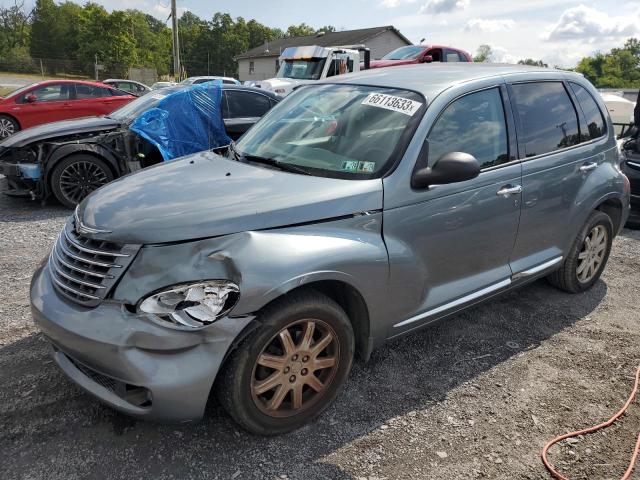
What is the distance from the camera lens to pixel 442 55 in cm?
1553

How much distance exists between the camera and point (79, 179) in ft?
22.1

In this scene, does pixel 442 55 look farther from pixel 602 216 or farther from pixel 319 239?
pixel 319 239

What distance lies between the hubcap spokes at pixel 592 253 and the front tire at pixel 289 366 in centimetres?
269

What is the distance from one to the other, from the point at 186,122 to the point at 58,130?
168 centimetres

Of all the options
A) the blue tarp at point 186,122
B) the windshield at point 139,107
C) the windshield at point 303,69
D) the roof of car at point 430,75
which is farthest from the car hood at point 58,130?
the windshield at point 303,69

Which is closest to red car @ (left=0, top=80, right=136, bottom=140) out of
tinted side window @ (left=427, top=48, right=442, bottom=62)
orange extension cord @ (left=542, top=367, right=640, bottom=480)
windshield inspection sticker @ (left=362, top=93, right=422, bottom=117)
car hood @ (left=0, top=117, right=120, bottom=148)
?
car hood @ (left=0, top=117, right=120, bottom=148)

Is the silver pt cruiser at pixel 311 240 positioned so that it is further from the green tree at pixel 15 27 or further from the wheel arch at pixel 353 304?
the green tree at pixel 15 27

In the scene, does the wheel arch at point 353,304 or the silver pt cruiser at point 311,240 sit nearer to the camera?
the silver pt cruiser at point 311,240

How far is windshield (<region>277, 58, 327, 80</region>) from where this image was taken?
14297 millimetres

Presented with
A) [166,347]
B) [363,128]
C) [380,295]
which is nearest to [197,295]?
[166,347]

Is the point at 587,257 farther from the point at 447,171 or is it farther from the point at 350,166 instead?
the point at 350,166

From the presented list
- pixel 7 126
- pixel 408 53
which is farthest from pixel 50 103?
pixel 408 53

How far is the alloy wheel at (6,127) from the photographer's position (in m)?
12.0

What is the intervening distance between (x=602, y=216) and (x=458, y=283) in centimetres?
193
